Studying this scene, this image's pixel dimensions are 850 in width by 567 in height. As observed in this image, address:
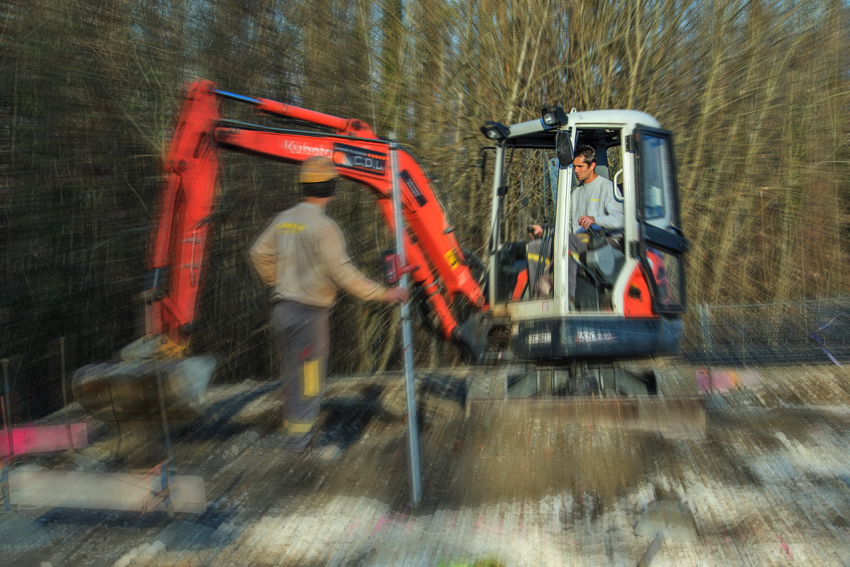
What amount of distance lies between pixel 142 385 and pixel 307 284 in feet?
3.76

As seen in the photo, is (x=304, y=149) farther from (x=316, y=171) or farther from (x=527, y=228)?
(x=527, y=228)

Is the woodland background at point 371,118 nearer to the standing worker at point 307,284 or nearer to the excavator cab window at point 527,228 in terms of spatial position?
the excavator cab window at point 527,228

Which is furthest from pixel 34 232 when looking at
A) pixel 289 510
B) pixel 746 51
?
pixel 746 51

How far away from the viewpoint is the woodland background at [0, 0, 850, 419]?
664 centimetres

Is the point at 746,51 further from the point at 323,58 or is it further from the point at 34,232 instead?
the point at 34,232

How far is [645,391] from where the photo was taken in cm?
535

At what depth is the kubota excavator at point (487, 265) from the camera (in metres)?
4.02

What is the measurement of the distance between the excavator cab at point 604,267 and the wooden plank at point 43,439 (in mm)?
3024

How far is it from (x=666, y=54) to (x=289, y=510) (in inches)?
338

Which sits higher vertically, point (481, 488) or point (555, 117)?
point (555, 117)

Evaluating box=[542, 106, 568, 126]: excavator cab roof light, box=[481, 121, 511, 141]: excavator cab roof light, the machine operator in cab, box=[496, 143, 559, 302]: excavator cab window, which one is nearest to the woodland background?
box=[496, 143, 559, 302]: excavator cab window

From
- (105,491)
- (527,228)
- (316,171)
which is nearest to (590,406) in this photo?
(527,228)

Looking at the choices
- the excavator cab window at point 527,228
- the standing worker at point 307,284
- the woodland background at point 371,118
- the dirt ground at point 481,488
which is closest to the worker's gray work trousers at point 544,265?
the excavator cab window at point 527,228

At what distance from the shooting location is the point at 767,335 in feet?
22.9
